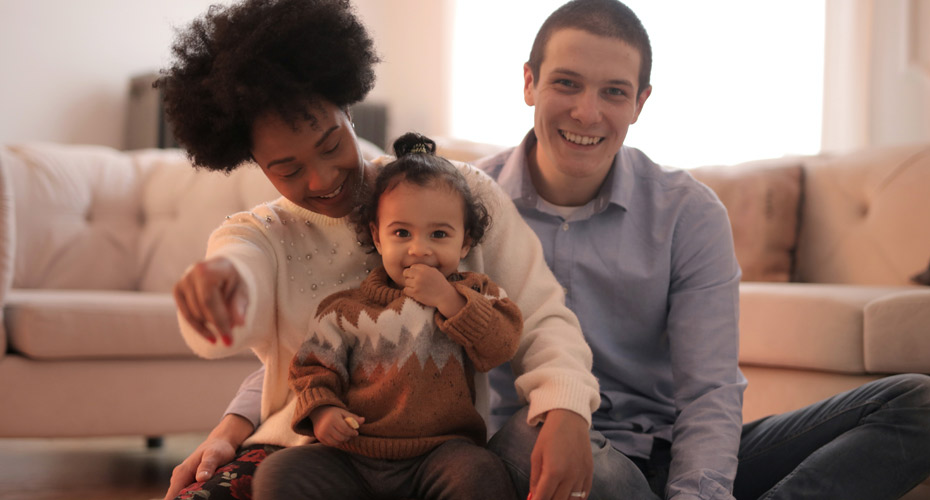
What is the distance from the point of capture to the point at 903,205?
2244mm

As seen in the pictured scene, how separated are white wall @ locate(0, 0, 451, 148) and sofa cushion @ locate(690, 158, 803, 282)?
230cm

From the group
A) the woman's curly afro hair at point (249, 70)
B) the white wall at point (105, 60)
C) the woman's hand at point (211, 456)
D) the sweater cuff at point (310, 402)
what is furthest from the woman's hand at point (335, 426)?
the white wall at point (105, 60)

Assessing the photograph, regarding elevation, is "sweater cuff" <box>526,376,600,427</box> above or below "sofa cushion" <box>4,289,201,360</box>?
above

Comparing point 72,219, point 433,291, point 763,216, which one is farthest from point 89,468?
point 763,216

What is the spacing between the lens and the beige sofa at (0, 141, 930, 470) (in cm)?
185

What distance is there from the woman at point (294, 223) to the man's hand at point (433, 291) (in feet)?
0.47

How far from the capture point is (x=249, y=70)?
103 cm

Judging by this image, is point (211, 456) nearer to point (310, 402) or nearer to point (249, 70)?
point (310, 402)

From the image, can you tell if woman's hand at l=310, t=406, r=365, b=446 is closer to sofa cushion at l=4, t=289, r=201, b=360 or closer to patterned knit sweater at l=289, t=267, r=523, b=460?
patterned knit sweater at l=289, t=267, r=523, b=460

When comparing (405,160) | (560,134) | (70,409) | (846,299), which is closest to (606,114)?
(560,134)

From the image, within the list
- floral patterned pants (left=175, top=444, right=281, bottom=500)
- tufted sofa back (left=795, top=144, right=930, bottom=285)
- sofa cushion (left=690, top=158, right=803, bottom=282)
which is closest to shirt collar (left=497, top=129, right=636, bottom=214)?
floral patterned pants (left=175, top=444, right=281, bottom=500)

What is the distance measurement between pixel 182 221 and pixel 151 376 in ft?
2.17

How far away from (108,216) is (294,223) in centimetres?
172

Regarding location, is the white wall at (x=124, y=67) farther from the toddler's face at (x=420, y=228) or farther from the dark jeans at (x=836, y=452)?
the toddler's face at (x=420, y=228)
